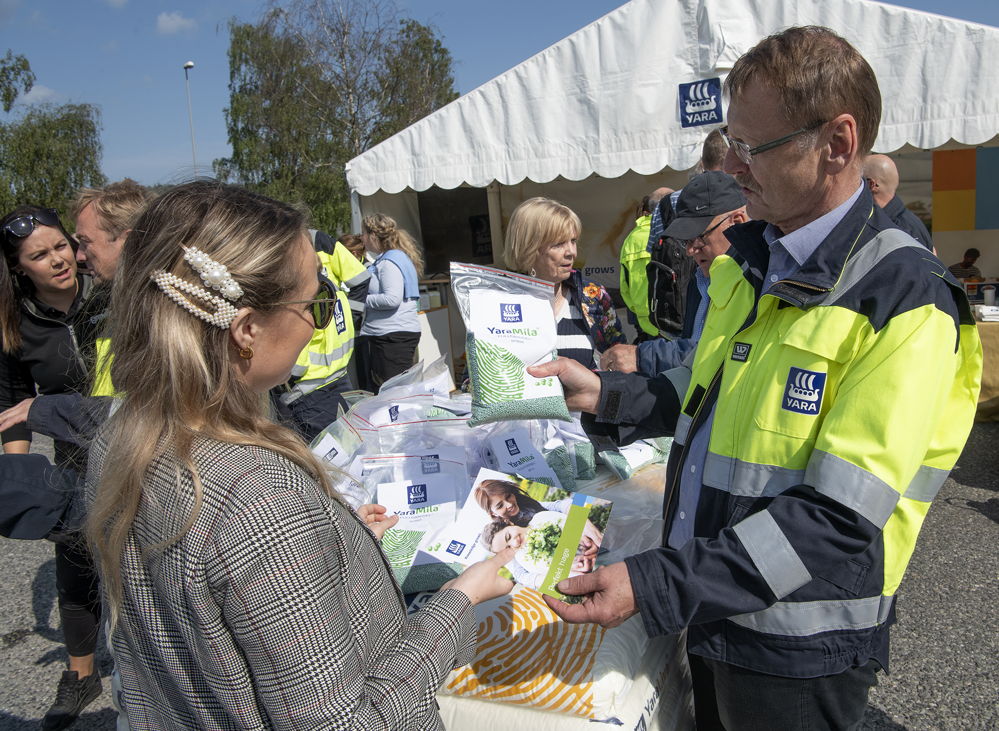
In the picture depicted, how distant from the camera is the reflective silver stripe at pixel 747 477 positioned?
1061 millimetres

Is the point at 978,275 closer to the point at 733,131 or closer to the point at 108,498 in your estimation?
the point at 733,131

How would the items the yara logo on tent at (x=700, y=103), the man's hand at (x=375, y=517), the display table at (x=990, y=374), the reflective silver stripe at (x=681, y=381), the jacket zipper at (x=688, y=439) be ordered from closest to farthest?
the jacket zipper at (x=688, y=439)
the man's hand at (x=375, y=517)
the reflective silver stripe at (x=681, y=381)
the display table at (x=990, y=374)
the yara logo on tent at (x=700, y=103)

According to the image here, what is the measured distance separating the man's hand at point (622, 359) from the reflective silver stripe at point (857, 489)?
1184mm

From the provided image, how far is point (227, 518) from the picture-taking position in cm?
75

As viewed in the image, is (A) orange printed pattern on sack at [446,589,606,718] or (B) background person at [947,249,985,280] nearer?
(A) orange printed pattern on sack at [446,589,606,718]

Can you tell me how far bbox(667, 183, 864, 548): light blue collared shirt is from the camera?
1.15m

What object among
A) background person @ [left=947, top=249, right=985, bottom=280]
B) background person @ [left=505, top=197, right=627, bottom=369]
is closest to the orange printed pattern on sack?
background person @ [left=505, top=197, right=627, bottom=369]

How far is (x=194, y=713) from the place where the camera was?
0.85 metres

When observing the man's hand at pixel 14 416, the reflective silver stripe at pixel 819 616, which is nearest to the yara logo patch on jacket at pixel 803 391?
the reflective silver stripe at pixel 819 616

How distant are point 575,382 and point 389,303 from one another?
3.90 metres

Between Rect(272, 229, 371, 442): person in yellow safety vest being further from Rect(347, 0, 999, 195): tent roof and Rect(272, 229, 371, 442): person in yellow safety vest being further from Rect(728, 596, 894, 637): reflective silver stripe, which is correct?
Rect(347, 0, 999, 195): tent roof

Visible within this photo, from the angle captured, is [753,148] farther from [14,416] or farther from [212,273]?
[14,416]

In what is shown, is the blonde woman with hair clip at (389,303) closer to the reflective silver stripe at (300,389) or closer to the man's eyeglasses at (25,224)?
the reflective silver stripe at (300,389)

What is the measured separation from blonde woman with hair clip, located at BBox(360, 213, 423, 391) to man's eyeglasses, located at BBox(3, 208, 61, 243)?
10.0 feet
